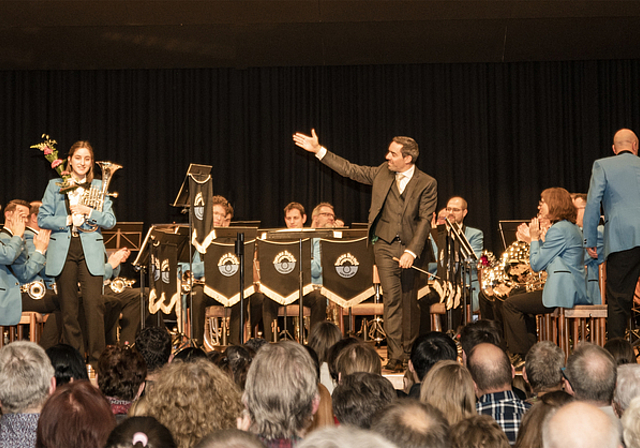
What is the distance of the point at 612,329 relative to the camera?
17.7ft

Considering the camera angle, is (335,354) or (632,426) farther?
(335,354)

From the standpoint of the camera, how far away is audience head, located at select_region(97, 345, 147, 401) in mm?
3236

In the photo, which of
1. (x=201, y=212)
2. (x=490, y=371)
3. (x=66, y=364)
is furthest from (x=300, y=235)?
(x=490, y=371)

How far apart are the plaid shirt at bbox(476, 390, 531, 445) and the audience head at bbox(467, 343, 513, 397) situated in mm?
31

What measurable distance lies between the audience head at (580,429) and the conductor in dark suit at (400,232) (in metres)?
3.74

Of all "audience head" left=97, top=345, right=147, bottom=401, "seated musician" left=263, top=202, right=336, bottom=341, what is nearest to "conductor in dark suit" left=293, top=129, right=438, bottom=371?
"seated musician" left=263, top=202, right=336, bottom=341

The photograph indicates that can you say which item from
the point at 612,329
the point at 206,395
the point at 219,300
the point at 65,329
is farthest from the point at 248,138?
the point at 206,395

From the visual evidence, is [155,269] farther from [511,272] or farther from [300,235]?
[511,272]

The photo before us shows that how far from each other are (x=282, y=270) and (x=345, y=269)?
578 mm

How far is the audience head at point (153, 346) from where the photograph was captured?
4121mm

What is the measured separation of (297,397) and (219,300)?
4.55 m

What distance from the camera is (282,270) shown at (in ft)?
22.0

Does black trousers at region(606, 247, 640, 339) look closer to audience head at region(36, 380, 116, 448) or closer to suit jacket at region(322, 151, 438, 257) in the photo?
suit jacket at region(322, 151, 438, 257)

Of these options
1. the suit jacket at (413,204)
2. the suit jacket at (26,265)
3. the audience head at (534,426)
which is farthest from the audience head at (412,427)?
the suit jacket at (26,265)
